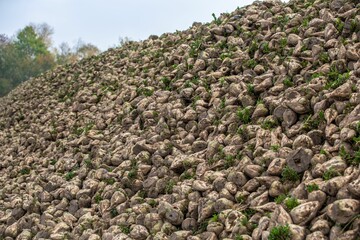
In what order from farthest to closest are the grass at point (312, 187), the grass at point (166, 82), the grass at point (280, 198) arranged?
the grass at point (166, 82), the grass at point (280, 198), the grass at point (312, 187)

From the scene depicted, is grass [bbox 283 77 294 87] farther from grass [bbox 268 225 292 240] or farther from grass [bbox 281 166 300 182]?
grass [bbox 268 225 292 240]

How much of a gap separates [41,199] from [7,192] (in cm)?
195

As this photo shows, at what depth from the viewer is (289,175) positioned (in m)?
7.36

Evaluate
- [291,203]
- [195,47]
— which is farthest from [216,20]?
[291,203]

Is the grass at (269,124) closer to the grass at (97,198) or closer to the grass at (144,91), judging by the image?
the grass at (97,198)

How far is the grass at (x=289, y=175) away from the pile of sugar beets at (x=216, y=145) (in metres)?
0.02

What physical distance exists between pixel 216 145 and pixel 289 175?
6.69ft

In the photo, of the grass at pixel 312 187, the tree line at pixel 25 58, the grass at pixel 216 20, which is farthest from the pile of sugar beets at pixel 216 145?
the tree line at pixel 25 58

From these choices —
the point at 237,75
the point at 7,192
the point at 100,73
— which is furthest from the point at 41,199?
the point at 100,73

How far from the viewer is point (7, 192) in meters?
12.2

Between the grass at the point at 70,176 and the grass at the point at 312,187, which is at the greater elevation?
the grass at the point at 70,176

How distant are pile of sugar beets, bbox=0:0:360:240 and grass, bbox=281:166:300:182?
2cm

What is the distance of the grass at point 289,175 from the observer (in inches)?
288

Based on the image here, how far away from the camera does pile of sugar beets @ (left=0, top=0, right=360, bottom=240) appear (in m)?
7.03
